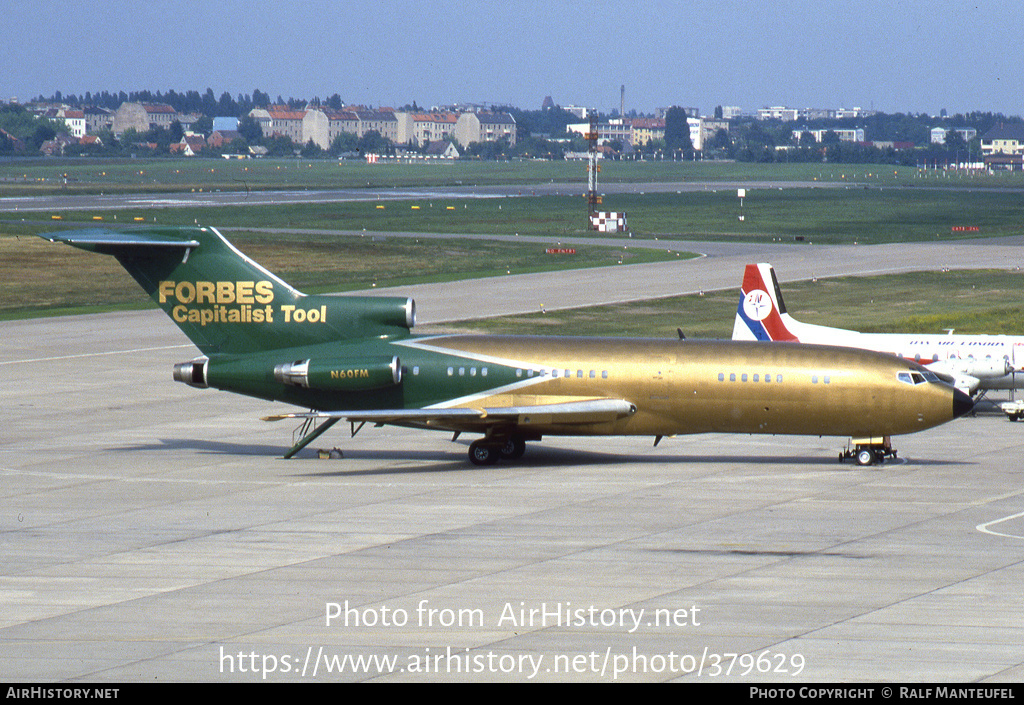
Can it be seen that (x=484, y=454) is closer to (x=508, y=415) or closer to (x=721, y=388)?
(x=508, y=415)

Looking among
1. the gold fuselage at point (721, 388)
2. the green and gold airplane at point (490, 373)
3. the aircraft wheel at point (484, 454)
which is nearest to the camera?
the gold fuselage at point (721, 388)

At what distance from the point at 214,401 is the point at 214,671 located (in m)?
31.9

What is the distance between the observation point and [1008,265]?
102 metres

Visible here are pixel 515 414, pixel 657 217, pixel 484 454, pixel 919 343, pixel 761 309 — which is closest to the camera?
pixel 515 414

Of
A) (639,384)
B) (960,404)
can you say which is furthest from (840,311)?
(639,384)

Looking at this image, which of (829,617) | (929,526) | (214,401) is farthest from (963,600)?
(214,401)

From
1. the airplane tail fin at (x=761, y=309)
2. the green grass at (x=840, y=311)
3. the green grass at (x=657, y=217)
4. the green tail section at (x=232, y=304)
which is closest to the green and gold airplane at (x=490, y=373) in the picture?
the green tail section at (x=232, y=304)

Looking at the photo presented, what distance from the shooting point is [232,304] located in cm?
4038

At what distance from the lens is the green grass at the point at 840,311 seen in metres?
69.1

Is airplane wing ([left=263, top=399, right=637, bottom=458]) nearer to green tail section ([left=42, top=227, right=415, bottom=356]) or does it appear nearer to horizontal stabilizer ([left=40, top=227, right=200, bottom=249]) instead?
green tail section ([left=42, top=227, right=415, bottom=356])

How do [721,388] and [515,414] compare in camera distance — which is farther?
[515,414]

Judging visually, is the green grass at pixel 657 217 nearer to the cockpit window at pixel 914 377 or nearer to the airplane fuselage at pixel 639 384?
the cockpit window at pixel 914 377

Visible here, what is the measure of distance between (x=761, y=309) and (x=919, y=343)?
606cm

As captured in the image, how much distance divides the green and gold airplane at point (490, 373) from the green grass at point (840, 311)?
88.0 feet
